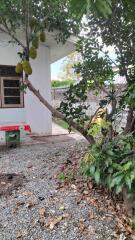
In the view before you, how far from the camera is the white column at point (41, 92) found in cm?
967

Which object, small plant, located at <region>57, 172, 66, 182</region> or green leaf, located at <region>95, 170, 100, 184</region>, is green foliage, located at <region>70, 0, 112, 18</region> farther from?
small plant, located at <region>57, 172, 66, 182</region>

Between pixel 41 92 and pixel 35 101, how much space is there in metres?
0.35

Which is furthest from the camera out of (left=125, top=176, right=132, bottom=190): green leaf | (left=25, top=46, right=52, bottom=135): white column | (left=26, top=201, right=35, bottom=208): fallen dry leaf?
(left=25, top=46, right=52, bottom=135): white column

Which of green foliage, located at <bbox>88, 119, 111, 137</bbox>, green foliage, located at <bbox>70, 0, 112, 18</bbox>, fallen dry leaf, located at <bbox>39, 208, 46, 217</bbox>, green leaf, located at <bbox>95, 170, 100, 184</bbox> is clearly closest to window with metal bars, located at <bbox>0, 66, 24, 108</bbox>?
green foliage, located at <bbox>88, 119, 111, 137</bbox>

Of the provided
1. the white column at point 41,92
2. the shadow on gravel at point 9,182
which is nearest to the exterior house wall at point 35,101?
the white column at point 41,92

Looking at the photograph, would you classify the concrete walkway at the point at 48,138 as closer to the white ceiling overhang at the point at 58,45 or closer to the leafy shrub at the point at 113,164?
the white ceiling overhang at the point at 58,45

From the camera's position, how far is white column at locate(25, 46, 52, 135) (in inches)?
381

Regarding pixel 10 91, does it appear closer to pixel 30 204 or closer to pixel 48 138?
pixel 48 138

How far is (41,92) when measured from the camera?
9805 millimetres

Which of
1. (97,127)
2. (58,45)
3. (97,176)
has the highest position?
(58,45)

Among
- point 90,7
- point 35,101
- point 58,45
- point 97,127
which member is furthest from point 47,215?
point 58,45

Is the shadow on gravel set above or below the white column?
below

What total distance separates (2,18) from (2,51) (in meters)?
3.18

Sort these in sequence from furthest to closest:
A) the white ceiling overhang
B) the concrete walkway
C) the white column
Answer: the white column → the white ceiling overhang → the concrete walkway
